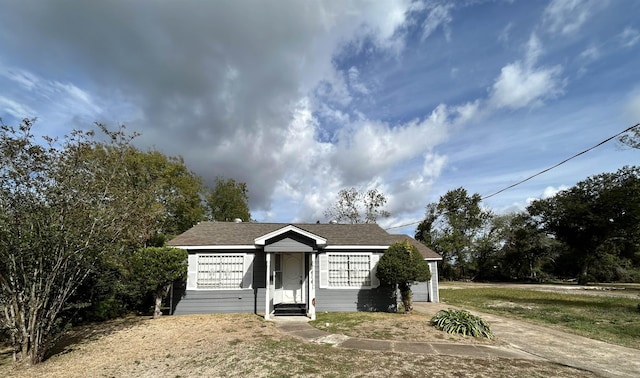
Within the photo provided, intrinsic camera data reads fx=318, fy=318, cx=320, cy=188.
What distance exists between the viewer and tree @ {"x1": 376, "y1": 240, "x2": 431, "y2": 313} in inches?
486

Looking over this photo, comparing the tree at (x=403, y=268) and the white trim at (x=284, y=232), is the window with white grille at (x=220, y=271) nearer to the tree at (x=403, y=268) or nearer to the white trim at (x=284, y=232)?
the white trim at (x=284, y=232)

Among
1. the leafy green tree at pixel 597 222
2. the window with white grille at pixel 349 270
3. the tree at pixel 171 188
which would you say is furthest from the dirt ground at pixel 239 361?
the leafy green tree at pixel 597 222

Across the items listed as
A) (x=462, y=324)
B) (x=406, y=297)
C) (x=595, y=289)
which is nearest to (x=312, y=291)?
(x=406, y=297)

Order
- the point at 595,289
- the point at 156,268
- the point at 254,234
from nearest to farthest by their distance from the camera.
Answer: the point at 156,268, the point at 254,234, the point at 595,289

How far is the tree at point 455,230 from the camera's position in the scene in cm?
4148

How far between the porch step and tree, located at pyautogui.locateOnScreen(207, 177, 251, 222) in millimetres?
28003

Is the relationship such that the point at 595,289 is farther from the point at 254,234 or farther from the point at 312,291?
the point at 254,234

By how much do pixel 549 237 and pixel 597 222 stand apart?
6.92 meters

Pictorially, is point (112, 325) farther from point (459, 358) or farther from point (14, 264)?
point (459, 358)

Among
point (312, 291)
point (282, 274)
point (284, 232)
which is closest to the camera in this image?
point (312, 291)

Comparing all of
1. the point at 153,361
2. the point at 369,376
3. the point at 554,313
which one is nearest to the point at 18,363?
the point at 153,361

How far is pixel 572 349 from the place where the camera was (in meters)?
8.02

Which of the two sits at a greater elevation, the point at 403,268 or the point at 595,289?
the point at 403,268

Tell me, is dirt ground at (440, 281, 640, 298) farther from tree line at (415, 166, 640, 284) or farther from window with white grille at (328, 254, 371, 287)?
window with white grille at (328, 254, 371, 287)
